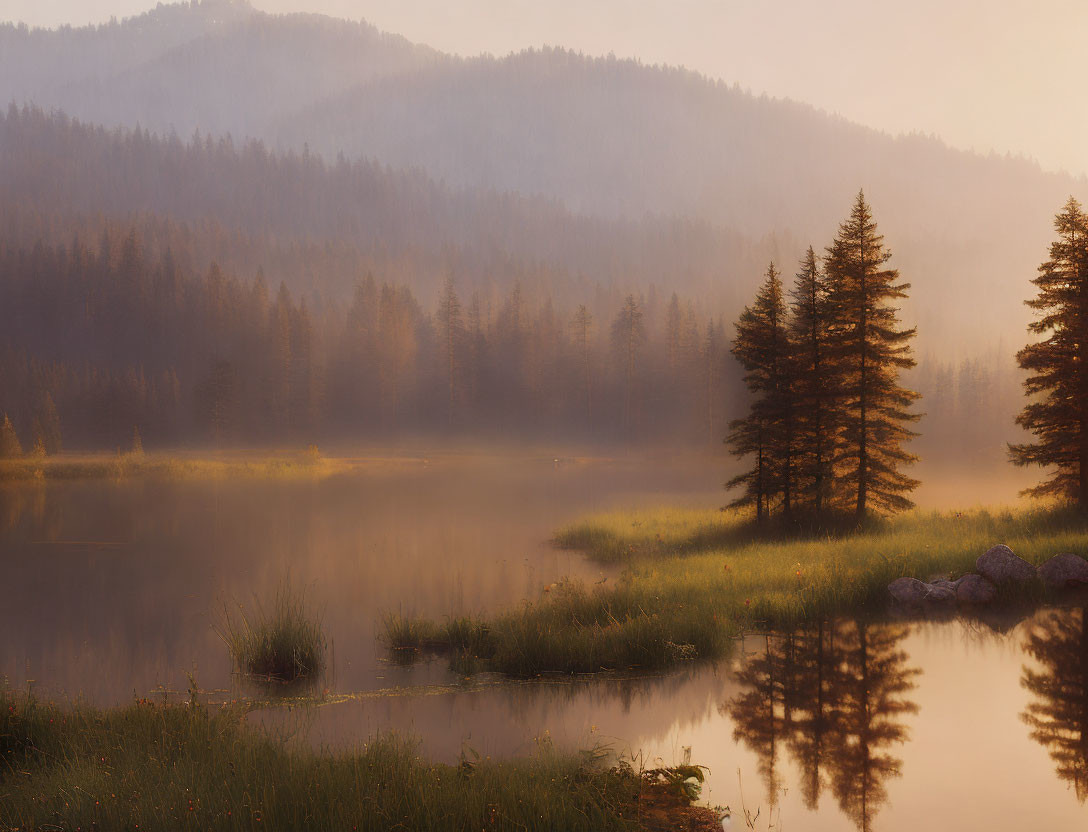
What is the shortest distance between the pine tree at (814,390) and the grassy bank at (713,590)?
9.12ft

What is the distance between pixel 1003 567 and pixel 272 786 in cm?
1844

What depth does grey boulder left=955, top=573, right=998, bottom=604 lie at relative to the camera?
62.2 feet

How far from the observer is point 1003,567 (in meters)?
19.5

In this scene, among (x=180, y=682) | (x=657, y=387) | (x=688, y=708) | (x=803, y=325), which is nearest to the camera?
(x=688, y=708)

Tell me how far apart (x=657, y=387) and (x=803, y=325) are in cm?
7645

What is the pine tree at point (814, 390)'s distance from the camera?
98.4 ft

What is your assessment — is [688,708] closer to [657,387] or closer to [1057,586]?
[1057,586]

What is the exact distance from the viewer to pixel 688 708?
12.4 metres

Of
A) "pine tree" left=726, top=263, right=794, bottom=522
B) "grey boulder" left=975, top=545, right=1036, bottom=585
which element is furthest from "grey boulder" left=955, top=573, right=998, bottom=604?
"pine tree" left=726, top=263, right=794, bottom=522

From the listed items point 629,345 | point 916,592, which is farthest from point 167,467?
point 916,592

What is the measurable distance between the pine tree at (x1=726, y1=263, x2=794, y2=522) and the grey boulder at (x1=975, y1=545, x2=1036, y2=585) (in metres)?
10.8

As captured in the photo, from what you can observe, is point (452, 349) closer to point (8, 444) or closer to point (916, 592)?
point (8, 444)

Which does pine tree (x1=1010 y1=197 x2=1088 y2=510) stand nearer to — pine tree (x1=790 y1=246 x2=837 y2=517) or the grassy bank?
the grassy bank

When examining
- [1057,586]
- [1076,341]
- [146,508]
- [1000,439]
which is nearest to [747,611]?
[1057,586]
